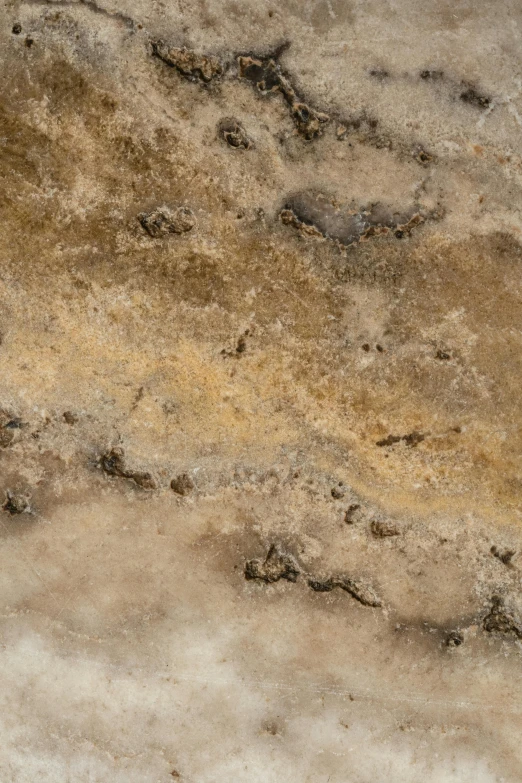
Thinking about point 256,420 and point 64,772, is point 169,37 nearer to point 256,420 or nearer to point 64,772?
point 256,420

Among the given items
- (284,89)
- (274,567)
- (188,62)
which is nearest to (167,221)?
(188,62)

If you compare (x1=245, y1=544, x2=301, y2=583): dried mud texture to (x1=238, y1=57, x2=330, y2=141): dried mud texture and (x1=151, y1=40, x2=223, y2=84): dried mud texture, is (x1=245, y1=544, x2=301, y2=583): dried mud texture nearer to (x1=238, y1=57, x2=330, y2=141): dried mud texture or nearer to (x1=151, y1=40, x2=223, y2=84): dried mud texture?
(x1=238, y1=57, x2=330, y2=141): dried mud texture

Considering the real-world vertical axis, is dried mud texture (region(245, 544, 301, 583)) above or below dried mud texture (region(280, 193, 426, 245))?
below

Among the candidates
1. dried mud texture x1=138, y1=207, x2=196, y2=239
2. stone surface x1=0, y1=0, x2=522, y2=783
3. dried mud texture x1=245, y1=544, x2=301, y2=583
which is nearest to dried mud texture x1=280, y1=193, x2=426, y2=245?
stone surface x1=0, y1=0, x2=522, y2=783

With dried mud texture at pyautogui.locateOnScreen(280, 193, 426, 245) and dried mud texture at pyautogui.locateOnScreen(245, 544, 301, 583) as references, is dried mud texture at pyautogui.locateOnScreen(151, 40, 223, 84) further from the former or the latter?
dried mud texture at pyautogui.locateOnScreen(245, 544, 301, 583)

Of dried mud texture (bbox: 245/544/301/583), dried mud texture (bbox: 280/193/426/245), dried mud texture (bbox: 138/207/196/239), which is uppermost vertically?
dried mud texture (bbox: 280/193/426/245)

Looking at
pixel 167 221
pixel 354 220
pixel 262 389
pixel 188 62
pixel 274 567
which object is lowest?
pixel 274 567

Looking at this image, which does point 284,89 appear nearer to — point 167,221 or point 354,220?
point 354,220

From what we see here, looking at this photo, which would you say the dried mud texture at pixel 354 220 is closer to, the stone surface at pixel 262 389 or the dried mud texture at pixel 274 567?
the stone surface at pixel 262 389

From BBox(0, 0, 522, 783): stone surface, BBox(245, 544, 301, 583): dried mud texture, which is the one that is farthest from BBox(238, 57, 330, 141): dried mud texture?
BBox(245, 544, 301, 583): dried mud texture
